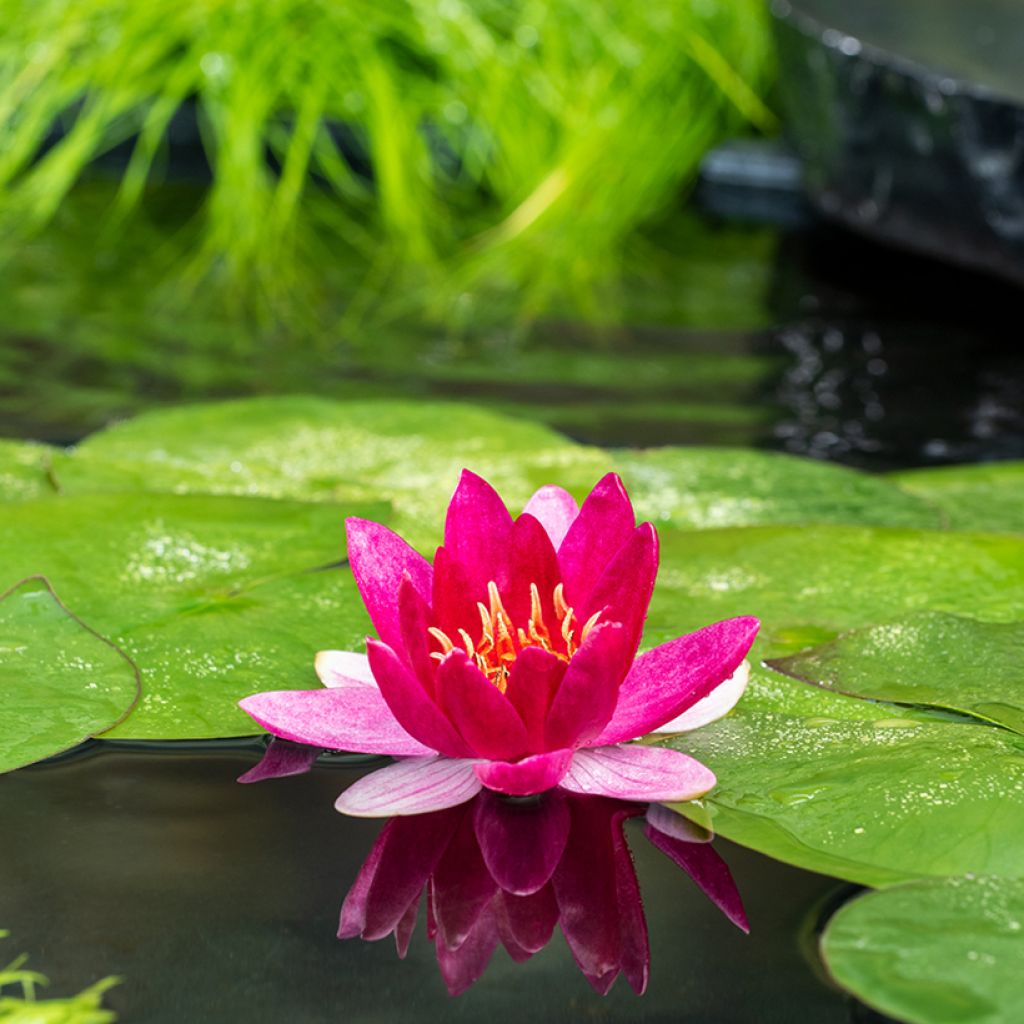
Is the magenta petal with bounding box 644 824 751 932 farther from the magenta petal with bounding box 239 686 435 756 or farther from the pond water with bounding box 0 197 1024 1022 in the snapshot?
the magenta petal with bounding box 239 686 435 756

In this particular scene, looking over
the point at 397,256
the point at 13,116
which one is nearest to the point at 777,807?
the point at 397,256

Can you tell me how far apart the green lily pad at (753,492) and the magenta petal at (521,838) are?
1.31 ft

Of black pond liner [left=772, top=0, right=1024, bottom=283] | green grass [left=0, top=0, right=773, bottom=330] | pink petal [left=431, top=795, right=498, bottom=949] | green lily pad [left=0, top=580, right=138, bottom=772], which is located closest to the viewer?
pink petal [left=431, top=795, right=498, bottom=949]

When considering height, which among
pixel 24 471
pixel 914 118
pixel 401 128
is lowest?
pixel 24 471

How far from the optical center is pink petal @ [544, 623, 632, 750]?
2.10ft

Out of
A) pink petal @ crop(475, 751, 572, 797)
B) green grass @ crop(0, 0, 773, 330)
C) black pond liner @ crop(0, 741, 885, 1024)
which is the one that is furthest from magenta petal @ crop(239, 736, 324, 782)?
green grass @ crop(0, 0, 773, 330)

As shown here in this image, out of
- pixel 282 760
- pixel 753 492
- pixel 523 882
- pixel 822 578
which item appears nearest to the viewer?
pixel 523 882

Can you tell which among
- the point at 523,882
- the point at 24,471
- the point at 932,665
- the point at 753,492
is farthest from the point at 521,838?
the point at 24,471

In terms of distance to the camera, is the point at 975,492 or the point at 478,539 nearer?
the point at 478,539

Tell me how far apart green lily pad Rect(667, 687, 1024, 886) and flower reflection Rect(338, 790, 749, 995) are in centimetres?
3

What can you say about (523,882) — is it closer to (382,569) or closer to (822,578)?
(382,569)

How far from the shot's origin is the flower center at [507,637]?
2.22 feet

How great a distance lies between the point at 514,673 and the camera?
644mm

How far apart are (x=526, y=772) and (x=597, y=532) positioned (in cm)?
13
